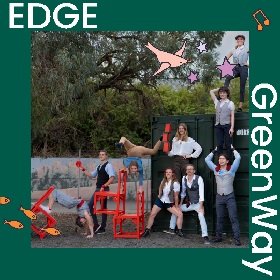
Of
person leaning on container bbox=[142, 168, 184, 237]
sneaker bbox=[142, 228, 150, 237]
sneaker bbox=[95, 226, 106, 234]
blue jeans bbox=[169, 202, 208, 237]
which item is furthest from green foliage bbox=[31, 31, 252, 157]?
blue jeans bbox=[169, 202, 208, 237]

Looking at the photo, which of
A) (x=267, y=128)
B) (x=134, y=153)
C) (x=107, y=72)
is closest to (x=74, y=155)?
(x=107, y=72)

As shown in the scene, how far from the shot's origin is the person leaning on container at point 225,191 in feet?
31.8

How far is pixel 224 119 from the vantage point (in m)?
10.0

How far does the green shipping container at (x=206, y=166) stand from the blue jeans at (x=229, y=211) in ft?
1.81

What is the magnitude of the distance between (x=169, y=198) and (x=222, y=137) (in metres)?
1.48

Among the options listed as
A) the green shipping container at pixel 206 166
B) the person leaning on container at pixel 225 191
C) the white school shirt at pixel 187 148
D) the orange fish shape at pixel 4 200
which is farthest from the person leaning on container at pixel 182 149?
the orange fish shape at pixel 4 200

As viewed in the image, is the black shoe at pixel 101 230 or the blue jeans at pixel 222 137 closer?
the blue jeans at pixel 222 137

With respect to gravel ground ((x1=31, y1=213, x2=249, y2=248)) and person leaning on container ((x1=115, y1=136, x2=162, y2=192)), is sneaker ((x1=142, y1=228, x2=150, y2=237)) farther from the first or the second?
person leaning on container ((x1=115, y1=136, x2=162, y2=192))

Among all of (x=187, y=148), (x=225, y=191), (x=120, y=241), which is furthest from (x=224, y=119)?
(x=120, y=241)

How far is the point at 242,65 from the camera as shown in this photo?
10078mm

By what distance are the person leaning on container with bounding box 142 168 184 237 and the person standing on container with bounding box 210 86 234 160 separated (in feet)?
3.30

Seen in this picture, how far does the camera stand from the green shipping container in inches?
407

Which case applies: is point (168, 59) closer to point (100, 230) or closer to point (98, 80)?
point (100, 230)

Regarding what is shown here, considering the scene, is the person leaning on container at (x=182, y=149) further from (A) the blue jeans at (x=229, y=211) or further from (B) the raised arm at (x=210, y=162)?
(A) the blue jeans at (x=229, y=211)
